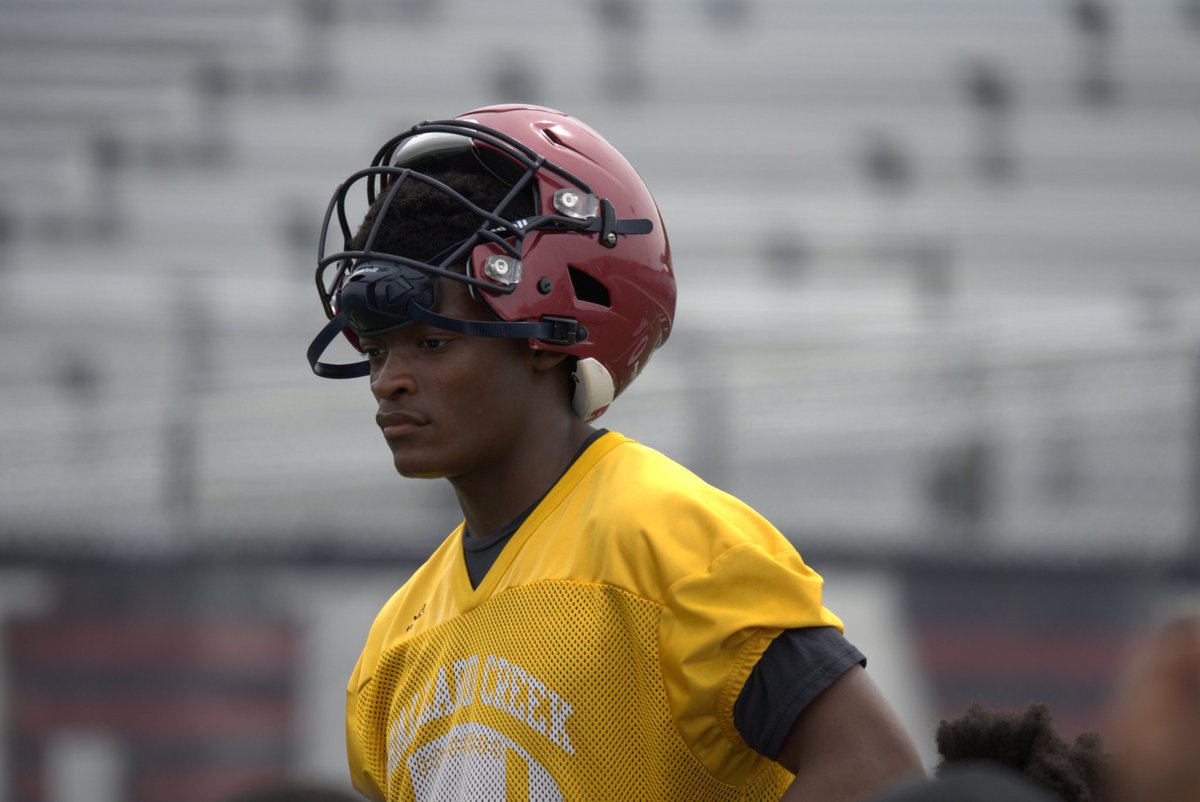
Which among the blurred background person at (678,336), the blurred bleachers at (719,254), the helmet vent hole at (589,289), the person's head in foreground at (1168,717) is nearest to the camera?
the person's head in foreground at (1168,717)

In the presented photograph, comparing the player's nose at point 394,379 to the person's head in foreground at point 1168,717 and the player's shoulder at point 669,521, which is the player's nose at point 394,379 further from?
the person's head in foreground at point 1168,717

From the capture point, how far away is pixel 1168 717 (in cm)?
88

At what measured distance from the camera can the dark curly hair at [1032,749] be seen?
1587 mm

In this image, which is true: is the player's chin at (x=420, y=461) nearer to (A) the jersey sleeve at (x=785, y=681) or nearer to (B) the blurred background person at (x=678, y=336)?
(A) the jersey sleeve at (x=785, y=681)

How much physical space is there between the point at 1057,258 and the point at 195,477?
469 centimetres

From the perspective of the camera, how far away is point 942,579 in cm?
522

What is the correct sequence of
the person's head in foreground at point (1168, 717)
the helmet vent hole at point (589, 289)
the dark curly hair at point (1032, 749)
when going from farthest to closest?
the helmet vent hole at point (589, 289)
the dark curly hair at point (1032, 749)
the person's head in foreground at point (1168, 717)

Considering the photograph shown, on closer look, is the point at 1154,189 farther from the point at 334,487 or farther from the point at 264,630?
the point at 264,630

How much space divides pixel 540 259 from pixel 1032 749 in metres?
0.83

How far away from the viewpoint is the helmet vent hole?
1.96m

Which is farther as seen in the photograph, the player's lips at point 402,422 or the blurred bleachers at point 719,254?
the blurred bleachers at point 719,254

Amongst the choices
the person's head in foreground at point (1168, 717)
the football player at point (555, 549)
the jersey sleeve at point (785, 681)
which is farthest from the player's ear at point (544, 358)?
the person's head in foreground at point (1168, 717)

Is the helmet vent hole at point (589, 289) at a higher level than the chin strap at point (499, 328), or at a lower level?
higher

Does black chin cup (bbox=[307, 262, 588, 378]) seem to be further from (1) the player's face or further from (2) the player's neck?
(2) the player's neck
